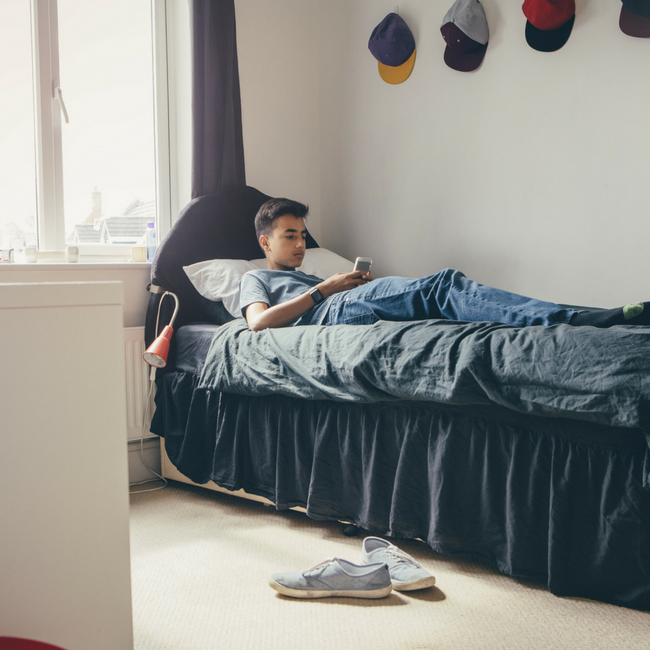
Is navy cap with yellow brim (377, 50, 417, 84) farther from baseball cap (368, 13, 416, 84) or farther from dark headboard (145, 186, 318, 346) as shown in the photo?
dark headboard (145, 186, 318, 346)

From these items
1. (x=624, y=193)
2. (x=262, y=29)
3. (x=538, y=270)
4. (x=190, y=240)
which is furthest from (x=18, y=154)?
(x=624, y=193)

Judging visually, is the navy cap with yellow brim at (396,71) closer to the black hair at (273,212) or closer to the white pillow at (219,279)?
the black hair at (273,212)

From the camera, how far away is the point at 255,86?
2.69m

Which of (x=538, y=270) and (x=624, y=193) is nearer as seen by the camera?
(x=624, y=193)

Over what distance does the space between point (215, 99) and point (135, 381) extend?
1.23 meters

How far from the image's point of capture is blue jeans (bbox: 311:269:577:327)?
1381 millimetres

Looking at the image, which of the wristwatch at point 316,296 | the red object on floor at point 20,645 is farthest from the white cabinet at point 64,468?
the wristwatch at point 316,296

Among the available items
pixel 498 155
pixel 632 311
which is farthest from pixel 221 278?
pixel 632 311

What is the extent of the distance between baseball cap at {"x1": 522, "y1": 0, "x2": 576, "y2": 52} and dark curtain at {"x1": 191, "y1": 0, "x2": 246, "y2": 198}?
1.21 meters

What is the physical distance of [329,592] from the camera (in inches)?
48.6

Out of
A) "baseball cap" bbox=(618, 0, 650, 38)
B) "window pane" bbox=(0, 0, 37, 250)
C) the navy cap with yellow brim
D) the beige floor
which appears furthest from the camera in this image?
the navy cap with yellow brim

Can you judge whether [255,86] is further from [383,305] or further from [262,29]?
[383,305]

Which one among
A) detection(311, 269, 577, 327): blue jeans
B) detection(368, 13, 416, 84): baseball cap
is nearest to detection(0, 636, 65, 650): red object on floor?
detection(311, 269, 577, 327): blue jeans

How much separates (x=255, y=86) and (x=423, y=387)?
1.95m
